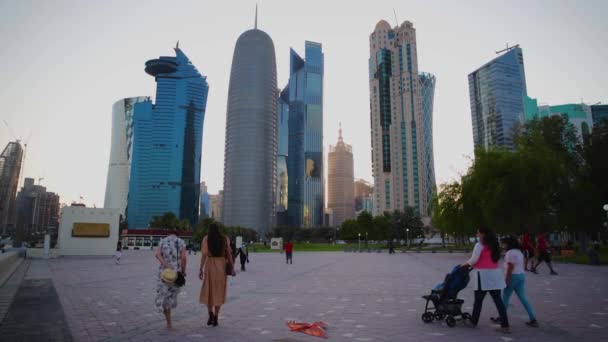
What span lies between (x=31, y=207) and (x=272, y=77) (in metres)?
110

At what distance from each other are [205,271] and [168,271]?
697 mm

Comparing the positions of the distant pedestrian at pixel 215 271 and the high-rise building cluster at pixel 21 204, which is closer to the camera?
the distant pedestrian at pixel 215 271

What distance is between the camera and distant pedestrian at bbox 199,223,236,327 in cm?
709

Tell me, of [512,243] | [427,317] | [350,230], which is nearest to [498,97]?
[350,230]

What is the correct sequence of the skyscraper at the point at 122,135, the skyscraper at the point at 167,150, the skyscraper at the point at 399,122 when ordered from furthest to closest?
the skyscraper at the point at 122,135 < the skyscraper at the point at 167,150 < the skyscraper at the point at 399,122

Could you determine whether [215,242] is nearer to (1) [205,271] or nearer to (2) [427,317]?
(1) [205,271]

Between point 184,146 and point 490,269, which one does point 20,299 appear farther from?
point 184,146

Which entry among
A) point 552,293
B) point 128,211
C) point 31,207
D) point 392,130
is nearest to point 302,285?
point 552,293

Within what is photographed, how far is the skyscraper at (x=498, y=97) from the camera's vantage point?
17450 cm

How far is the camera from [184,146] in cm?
17488

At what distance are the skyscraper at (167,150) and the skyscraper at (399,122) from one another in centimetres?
8557

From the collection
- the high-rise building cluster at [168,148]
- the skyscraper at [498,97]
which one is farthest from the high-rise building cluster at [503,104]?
the high-rise building cluster at [168,148]

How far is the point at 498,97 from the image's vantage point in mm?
176500

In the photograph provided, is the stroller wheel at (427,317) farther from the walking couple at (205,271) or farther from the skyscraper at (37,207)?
the skyscraper at (37,207)
